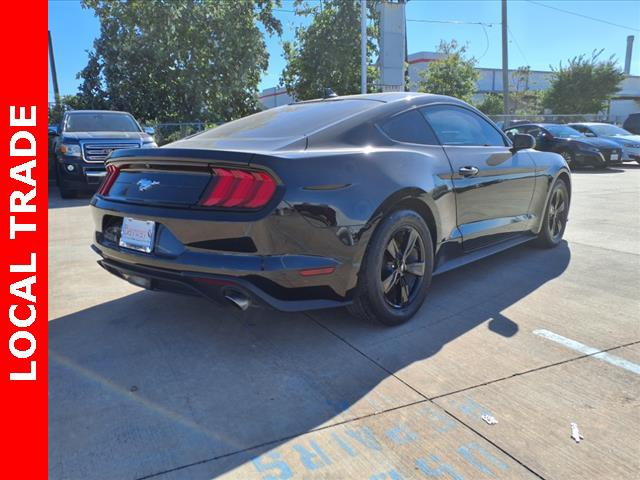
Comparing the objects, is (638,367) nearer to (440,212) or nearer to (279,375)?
(440,212)

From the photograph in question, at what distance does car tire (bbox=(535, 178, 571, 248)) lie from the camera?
532cm

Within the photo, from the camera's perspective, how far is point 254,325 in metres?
3.51

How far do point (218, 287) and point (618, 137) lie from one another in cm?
1677

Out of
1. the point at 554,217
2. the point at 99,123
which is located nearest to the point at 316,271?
the point at 554,217

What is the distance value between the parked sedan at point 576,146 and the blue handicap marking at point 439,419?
538 inches

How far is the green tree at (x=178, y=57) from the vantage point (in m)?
20.2

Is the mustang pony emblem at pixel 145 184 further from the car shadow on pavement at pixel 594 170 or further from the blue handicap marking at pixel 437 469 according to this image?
the car shadow on pavement at pixel 594 170

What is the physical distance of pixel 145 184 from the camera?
3.12 metres

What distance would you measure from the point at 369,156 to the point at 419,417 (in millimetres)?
1521

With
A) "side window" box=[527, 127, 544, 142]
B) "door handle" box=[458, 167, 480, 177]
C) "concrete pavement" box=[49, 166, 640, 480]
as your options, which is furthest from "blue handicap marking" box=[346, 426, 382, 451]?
"side window" box=[527, 127, 544, 142]

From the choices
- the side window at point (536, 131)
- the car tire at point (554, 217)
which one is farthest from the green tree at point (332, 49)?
the car tire at point (554, 217)

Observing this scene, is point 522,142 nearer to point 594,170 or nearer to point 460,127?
point 460,127

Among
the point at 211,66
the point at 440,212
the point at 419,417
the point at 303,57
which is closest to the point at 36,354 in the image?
the point at 419,417

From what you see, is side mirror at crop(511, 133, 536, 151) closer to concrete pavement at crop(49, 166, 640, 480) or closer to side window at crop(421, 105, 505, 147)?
side window at crop(421, 105, 505, 147)
